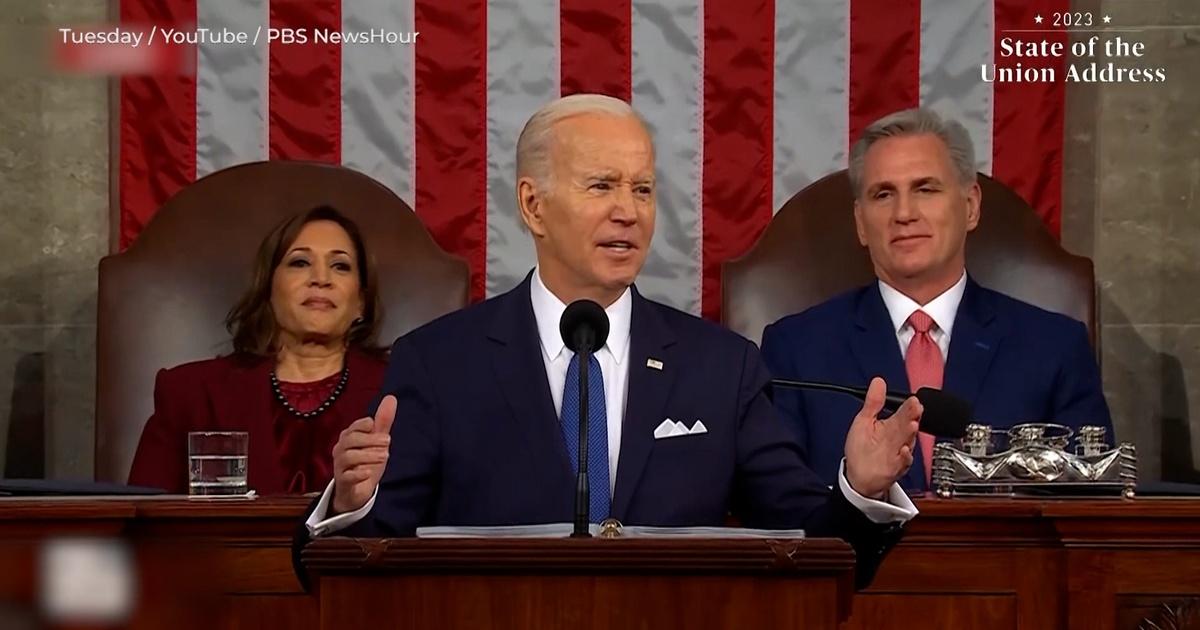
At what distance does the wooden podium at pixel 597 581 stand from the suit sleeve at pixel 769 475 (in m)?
0.72

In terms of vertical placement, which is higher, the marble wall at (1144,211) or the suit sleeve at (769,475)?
the marble wall at (1144,211)

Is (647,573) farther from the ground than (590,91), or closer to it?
closer to it

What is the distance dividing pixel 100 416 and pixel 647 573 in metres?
3.18

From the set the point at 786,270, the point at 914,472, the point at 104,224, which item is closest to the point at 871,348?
the point at 914,472

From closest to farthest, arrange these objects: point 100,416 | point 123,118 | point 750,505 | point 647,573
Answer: point 647,573 → point 750,505 → point 100,416 → point 123,118

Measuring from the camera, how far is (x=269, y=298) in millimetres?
4266

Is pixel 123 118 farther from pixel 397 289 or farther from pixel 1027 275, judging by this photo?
pixel 1027 275

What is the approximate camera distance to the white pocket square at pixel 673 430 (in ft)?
9.18

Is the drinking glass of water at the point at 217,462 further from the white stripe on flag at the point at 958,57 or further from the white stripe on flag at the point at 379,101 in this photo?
the white stripe on flag at the point at 958,57

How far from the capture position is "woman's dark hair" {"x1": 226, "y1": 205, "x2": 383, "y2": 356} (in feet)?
13.9

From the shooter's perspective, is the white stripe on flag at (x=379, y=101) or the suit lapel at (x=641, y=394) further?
the white stripe on flag at (x=379, y=101)

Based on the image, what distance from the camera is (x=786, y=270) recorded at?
15.2 feet

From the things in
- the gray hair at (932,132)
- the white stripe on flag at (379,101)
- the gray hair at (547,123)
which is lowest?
the gray hair at (547,123)

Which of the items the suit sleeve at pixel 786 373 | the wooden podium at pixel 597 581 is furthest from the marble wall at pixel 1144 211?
the wooden podium at pixel 597 581
